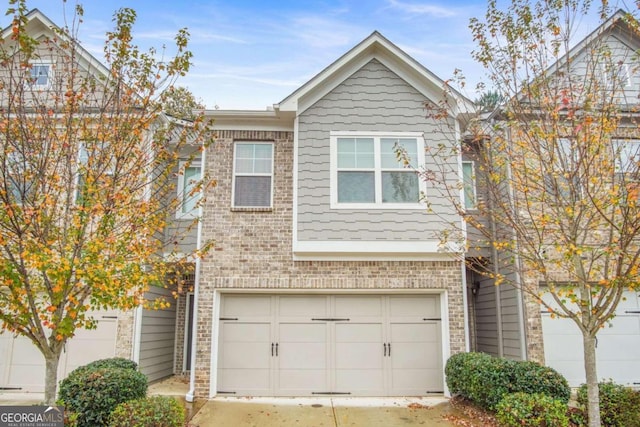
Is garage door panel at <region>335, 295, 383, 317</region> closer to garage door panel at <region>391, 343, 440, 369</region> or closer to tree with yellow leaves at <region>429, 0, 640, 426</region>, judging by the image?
garage door panel at <region>391, 343, 440, 369</region>

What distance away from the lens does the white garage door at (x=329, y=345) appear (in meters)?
9.73

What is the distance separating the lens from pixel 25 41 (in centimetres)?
511

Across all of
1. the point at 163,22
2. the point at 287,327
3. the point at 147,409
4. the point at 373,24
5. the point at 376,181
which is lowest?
the point at 147,409

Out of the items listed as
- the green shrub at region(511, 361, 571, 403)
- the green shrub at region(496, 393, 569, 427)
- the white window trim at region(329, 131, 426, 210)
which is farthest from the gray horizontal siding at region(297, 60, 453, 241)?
the green shrub at region(496, 393, 569, 427)

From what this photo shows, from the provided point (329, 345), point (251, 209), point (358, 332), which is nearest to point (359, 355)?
point (358, 332)

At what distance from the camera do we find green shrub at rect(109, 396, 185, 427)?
6.40 m

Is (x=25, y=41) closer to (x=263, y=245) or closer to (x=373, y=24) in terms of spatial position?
(x=263, y=245)

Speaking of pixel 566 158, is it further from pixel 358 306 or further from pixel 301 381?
pixel 301 381

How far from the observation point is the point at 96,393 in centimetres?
702

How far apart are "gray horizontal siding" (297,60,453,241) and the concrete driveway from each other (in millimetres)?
3281

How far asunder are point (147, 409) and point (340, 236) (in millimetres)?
4857

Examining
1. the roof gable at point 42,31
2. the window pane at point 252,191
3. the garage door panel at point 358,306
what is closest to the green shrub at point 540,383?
the garage door panel at point 358,306

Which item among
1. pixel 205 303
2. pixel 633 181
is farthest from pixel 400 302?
pixel 633 181

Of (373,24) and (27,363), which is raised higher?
(373,24)
